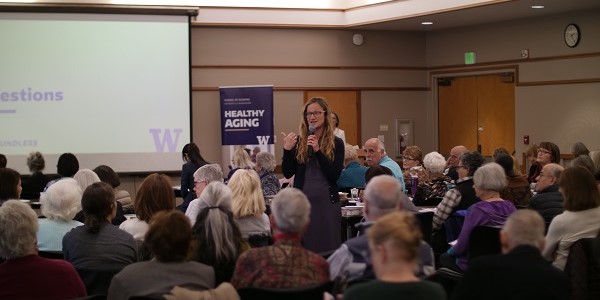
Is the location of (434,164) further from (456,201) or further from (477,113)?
(477,113)

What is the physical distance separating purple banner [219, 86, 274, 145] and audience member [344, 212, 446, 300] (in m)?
9.07

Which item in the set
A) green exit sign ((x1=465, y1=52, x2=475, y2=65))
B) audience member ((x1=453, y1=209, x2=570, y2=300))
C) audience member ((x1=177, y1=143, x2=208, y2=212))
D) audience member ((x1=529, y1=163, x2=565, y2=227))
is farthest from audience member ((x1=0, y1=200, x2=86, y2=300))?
green exit sign ((x1=465, y1=52, x2=475, y2=65))

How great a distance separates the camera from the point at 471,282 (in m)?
3.39

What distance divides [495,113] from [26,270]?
405 inches

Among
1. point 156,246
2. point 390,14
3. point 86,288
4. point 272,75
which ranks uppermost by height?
point 390,14

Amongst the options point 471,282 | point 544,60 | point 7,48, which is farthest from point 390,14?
point 471,282

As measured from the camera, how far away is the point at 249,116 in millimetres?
12062

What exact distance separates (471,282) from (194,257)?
5.25 ft

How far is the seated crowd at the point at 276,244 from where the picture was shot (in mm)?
3369

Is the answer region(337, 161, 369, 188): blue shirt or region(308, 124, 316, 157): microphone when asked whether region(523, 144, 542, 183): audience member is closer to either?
region(337, 161, 369, 188): blue shirt

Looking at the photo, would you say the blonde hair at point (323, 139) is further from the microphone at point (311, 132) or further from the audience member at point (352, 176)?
the audience member at point (352, 176)

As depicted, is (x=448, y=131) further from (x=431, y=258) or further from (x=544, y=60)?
(x=431, y=258)

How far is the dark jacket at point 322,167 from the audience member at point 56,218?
155 cm

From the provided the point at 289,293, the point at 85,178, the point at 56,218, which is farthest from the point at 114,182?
the point at 289,293
